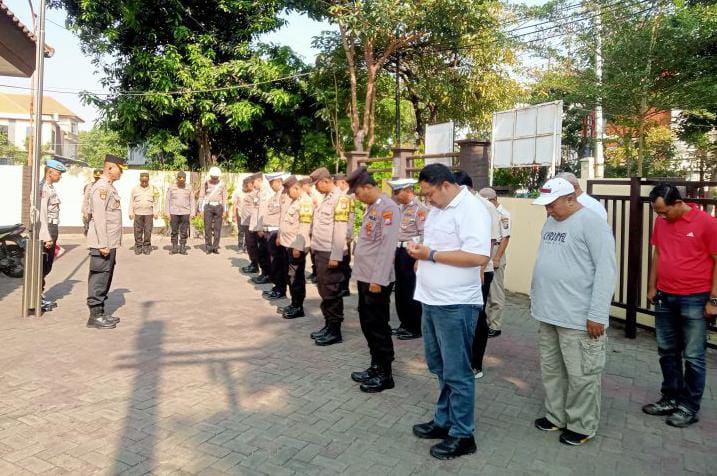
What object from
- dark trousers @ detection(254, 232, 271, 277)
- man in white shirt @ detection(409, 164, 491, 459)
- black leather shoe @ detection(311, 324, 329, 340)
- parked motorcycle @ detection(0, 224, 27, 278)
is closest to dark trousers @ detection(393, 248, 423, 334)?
black leather shoe @ detection(311, 324, 329, 340)

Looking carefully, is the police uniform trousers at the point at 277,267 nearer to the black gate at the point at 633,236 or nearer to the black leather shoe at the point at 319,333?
the black leather shoe at the point at 319,333

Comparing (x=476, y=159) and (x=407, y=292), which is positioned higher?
(x=476, y=159)

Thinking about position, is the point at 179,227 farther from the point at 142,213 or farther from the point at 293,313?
the point at 293,313

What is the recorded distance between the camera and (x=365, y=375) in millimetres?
5090

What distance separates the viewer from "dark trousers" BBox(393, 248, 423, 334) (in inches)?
261

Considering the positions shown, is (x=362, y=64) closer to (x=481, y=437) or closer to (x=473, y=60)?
(x=473, y=60)

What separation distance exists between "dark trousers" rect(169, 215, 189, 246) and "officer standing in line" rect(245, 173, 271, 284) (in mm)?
3441

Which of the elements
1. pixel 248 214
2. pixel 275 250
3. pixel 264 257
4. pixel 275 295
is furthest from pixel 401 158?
pixel 275 295

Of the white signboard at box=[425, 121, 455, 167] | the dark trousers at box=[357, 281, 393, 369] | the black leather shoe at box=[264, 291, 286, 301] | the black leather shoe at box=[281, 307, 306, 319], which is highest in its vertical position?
the white signboard at box=[425, 121, 455, 167]

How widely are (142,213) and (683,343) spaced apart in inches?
460

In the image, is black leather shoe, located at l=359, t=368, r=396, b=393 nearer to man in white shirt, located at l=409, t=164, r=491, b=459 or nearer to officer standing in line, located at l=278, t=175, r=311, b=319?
man in white shirt, located at l=409, t=164, r=491, b=459

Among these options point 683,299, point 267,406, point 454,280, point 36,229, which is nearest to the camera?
point 454,280

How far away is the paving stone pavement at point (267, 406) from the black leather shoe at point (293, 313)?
0.14 metres

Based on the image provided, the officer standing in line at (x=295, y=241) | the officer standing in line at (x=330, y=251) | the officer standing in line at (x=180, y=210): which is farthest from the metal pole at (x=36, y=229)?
the officer standing in line at (x=180, y=210)
